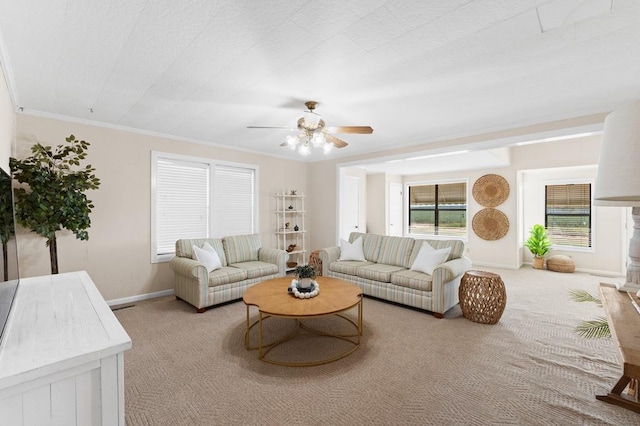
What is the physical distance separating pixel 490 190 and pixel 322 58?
6.29m

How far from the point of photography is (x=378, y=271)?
13.3 feet

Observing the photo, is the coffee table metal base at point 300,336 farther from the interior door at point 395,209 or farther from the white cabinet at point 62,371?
the interior door at point 395,209

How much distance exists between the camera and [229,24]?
177cm

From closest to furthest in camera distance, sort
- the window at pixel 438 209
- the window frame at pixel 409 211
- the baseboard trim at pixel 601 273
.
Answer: the baseboard trim at pixel 601 273, the window frame at pixel 409 211, the window at pixel 438 209

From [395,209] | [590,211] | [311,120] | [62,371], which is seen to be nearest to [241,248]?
[311,120]

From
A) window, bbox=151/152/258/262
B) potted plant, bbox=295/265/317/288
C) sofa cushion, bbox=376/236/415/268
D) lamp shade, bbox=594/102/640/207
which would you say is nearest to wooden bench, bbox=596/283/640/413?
lamp shade, bbox=594/102/640/207

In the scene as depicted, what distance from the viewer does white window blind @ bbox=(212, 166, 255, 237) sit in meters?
5.00

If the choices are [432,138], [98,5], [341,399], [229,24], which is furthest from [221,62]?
[432,138]

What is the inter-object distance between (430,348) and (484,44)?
2589 millimetres

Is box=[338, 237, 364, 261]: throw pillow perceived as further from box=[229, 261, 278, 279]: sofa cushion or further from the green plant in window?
the green plant in window

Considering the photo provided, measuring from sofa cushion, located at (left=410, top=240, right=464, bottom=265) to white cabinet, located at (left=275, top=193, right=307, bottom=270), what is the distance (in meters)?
2.46

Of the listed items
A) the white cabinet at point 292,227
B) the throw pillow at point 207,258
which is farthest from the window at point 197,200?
the throw pillow at point 207,258

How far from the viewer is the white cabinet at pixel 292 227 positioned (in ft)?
19.2

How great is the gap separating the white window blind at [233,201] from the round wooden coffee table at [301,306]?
217cm
